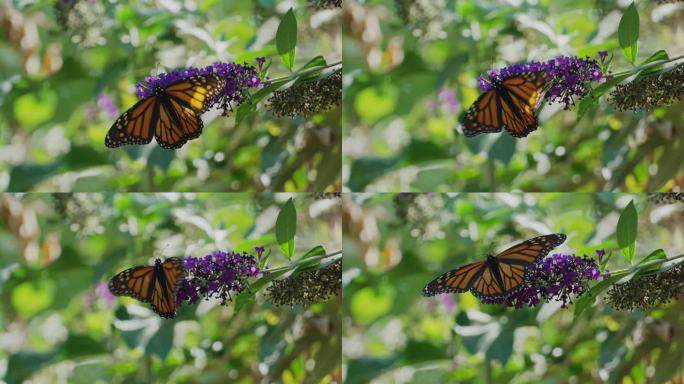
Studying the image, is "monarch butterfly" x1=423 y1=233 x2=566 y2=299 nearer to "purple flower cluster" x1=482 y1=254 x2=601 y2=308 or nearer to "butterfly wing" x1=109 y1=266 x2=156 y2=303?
"purple flower cluster" x1=482 y1=254 x2=601 y2=308

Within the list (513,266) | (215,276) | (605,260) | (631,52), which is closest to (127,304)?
(215,276)

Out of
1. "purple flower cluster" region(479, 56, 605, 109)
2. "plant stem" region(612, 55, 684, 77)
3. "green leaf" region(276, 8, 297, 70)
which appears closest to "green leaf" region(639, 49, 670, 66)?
"plant stem" region(612, 55, 684, 77)

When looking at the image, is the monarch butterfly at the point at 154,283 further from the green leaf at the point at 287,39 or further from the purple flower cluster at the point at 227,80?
the green leaf at the point at 287,39

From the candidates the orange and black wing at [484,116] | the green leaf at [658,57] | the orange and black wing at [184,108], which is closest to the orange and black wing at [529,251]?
the orange and black wing at [484,116]

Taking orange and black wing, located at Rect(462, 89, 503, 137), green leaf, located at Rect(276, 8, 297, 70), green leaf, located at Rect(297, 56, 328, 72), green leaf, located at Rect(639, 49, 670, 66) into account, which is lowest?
orange and black wing, located at Rect(462, 89, 503, 137)

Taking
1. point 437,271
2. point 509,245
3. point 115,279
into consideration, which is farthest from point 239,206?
point 509,245

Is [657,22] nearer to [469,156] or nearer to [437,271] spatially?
[469,156]
